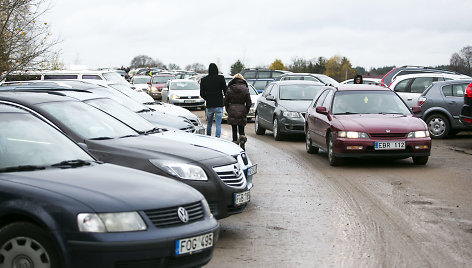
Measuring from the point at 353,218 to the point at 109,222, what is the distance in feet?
14.8

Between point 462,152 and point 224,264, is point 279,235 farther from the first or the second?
point 462,152

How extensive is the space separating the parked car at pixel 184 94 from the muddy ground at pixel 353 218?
808 inches

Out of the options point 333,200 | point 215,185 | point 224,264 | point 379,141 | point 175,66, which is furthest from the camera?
point 175,66

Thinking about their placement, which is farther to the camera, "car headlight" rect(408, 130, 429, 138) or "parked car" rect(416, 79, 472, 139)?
"parked car" rect(416, 79, 472, 139)

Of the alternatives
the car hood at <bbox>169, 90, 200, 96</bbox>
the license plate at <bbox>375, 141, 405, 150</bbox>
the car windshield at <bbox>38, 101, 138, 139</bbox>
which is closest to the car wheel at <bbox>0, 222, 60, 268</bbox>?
the car windshield at <bbox>38, 101, 138, 139</bbox>

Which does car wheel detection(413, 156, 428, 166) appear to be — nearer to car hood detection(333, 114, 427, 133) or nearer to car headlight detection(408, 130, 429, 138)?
car headlight detection(408, 130, 429, 138)

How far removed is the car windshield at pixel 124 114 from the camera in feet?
31.6

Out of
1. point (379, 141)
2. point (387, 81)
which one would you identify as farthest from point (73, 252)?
point (387, 81)

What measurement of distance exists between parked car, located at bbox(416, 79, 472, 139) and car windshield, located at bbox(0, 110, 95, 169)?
15291mm

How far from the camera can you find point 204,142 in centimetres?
898

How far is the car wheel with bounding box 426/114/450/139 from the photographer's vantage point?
2020 centimetres

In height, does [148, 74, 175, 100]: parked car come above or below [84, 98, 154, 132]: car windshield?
below

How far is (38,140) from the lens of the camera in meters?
6.09

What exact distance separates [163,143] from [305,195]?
3.14 m
